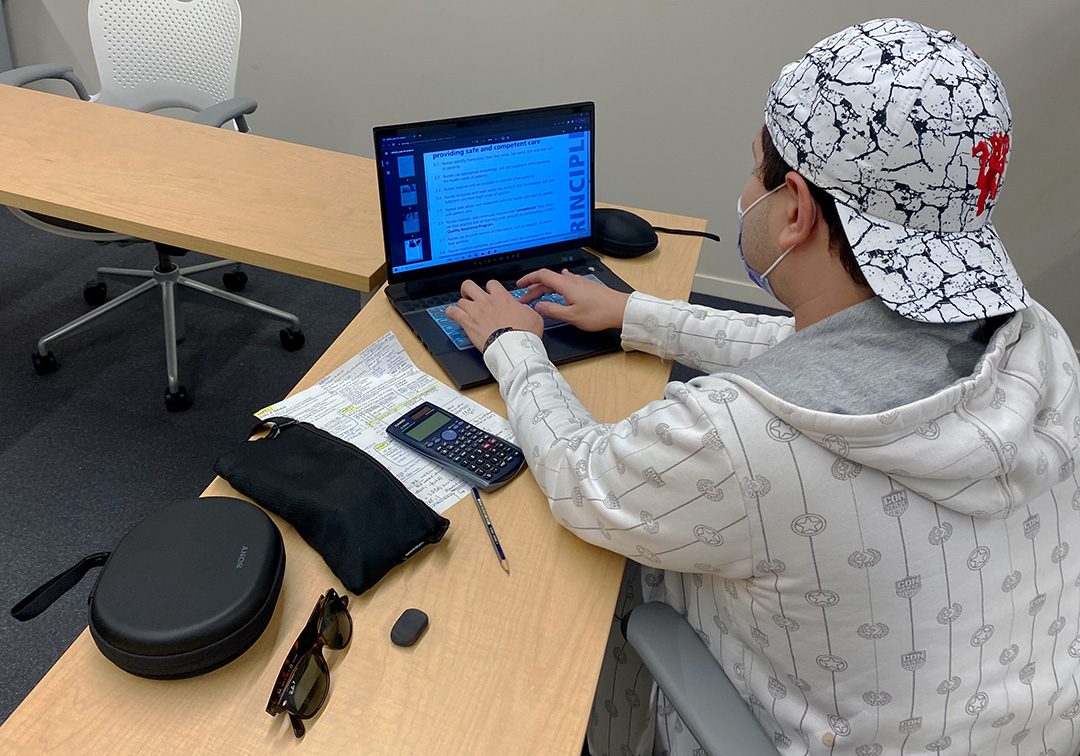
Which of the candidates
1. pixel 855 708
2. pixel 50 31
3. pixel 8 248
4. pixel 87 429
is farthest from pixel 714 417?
pixel 50 31

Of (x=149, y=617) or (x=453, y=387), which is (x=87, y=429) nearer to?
(x=453, y=387)

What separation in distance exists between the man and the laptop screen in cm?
55

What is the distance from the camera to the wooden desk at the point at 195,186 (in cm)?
Result: 147

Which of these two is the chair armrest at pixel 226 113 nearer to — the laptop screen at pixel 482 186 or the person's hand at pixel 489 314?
the laptop screen at pixel 482 186

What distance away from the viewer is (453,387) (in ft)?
3.88

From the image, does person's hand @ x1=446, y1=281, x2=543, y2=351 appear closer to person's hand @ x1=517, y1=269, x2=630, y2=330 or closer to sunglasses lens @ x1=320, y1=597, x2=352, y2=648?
person's hand @ x1=517, y1=269, x2=630, y2=330

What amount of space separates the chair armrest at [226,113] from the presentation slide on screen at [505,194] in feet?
3.86

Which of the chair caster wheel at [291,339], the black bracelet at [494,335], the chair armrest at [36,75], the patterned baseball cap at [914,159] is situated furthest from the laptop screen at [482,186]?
the chair armrest at [36,75]

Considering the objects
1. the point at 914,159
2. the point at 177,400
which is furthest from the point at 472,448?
the point at 177,400

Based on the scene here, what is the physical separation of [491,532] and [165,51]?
7.26ft

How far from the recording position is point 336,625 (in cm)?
82

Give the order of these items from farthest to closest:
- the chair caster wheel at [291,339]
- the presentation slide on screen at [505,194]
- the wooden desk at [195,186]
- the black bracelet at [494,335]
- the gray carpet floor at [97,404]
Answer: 1. the chair caster wheel at [291,339]
2. the gray carpet floor at [97,404]
3. the wooden desk at [195,186]
4. the presentation slide on screen at [505,194]
5. the black bracelet at [494,335]

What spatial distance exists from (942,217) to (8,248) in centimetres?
315

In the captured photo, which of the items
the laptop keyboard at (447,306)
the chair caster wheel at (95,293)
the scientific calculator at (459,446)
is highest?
the laptop keyboard at (447,306)
